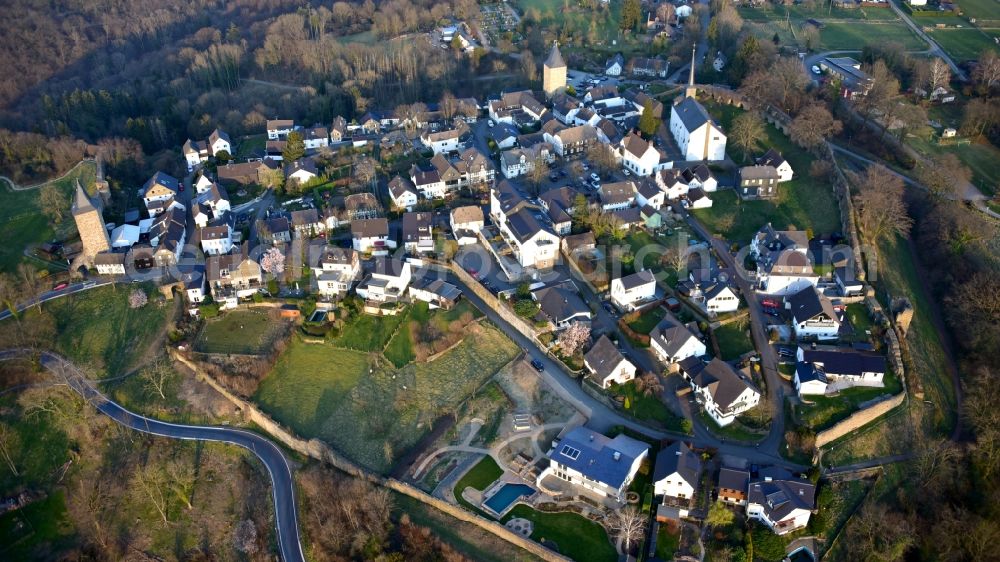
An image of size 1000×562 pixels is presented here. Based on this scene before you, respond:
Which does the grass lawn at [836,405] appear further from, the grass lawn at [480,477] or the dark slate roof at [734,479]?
the grass lawn at [480,477]

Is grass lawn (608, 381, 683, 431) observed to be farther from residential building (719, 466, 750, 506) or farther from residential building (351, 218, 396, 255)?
residential building (351, 218, 396, 255)

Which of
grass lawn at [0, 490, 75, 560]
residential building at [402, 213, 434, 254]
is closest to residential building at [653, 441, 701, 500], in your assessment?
residential building at [402, 213, 434, 254]

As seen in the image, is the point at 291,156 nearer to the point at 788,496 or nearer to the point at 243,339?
the point at 243,339

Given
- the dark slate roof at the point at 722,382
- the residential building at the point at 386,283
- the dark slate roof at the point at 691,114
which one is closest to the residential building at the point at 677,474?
the dark slate roof at the point at 722,382

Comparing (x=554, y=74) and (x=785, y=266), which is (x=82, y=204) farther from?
(x=785, y=266)

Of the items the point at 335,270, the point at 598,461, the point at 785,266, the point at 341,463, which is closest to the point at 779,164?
the point at 785,266

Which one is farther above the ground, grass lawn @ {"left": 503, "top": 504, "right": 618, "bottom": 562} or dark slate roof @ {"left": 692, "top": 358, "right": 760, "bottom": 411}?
dark slate roof @ {"left": 692, "top": 358, "right": 760, "bottom": 411}

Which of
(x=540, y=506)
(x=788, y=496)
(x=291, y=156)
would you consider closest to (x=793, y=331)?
(x=788, y=496)
